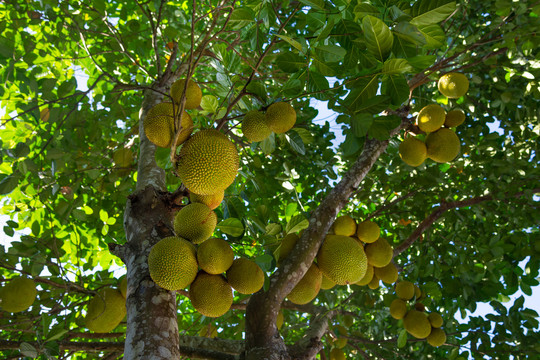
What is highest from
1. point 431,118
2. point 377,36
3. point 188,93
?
point 431,118

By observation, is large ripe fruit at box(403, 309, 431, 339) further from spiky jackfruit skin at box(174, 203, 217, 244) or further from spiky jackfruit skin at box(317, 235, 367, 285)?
spiky jackfruit skin at box(174, 203, 217, 244)

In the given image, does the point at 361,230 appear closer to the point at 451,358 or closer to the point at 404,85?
the point at 451,358

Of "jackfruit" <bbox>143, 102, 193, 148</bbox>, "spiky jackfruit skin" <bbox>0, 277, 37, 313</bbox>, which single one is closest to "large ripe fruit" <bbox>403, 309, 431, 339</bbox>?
"jackfruit" <bbox>143, 102, 193, 148</bbox>

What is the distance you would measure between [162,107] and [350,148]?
659 millimetres

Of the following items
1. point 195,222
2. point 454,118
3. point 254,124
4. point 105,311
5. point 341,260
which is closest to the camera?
point 254,124

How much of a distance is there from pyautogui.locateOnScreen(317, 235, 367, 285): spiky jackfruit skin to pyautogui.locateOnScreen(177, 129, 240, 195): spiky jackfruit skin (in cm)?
83

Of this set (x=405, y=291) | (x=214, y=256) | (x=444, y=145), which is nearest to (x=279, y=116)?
(x=214, y=256)

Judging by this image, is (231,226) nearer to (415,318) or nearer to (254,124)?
(254,124)

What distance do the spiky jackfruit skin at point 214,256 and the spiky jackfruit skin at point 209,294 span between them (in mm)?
42

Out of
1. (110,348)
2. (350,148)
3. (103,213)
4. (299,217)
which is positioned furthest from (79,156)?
(350,148)

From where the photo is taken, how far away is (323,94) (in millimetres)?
1142

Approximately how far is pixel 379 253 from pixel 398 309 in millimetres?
577

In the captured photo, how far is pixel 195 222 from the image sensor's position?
4.44ft

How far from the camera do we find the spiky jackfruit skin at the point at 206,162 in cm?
115
